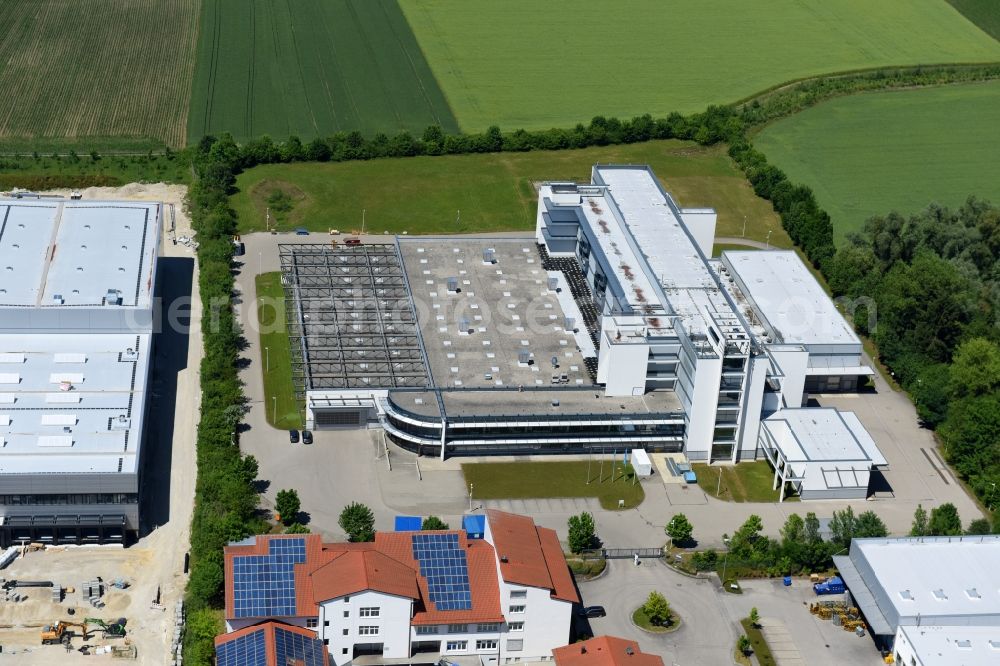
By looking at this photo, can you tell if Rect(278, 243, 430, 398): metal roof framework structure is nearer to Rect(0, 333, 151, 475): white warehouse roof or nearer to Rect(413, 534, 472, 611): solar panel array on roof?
Rect(0, 333, 151, 475): white warehouse roof

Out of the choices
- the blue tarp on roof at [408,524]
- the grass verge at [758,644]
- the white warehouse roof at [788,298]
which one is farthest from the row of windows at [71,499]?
the white warehouse roof at [788,298]

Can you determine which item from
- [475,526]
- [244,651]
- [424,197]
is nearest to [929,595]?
[475,526]

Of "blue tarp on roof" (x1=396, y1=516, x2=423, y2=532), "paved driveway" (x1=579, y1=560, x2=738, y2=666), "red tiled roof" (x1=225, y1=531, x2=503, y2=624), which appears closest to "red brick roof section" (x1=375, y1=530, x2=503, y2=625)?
"red tiled roof" (x1=225, y1=531, x2=503, y2=624)

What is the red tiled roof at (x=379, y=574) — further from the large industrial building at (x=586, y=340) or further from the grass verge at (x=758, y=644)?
the large industrial building at (x=586, y=340)

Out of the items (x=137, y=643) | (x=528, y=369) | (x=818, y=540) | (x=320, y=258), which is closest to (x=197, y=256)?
(x=320, y=258)

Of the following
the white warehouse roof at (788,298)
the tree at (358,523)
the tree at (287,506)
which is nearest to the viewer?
the tree at (358,523)

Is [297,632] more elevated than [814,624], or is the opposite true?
[297,632]

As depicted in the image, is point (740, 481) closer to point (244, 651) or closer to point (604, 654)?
point (604, 654)

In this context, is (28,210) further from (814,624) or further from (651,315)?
(814,624)
